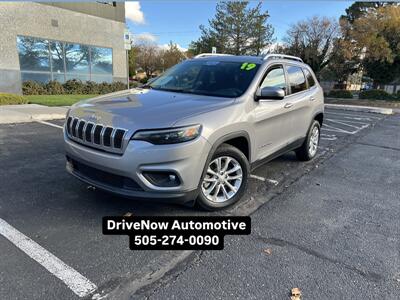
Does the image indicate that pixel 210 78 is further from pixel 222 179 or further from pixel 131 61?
pixel 131 61

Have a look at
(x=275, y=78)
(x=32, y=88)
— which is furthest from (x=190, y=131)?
(x=32, y=88)

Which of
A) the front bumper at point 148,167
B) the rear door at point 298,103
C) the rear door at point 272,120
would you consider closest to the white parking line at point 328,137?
the rear door at point 298,103

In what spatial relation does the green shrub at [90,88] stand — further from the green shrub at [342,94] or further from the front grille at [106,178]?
the green shrub at [342,94]

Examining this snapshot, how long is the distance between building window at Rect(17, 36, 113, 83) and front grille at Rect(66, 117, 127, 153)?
15.1 meters

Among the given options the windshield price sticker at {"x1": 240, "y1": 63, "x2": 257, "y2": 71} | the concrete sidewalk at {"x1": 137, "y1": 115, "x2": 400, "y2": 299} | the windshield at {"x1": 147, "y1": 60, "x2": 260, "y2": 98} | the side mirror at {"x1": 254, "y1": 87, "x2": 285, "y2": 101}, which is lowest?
the concrete sidewalk at {"x1": 137, "y1": 115, "x2": 400, "y2": 299}

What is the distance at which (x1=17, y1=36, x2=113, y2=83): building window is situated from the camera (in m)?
16.3

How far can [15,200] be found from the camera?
12.5 feet

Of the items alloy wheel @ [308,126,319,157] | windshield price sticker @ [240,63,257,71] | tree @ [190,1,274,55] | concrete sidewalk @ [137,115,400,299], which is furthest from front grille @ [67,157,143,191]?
tree @ [190,1,274,55]

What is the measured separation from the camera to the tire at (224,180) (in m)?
3.45

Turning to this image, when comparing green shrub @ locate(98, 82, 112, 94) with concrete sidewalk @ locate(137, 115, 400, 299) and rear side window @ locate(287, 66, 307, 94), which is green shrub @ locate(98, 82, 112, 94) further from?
concrete sidewalk @ locate(137, 115, 400, 299)

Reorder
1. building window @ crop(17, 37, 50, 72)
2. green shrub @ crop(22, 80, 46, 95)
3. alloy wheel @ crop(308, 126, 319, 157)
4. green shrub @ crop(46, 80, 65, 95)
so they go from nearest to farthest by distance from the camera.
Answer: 1. alloy wheel @ crop(308, 126, 319, 157)
2. building window @ crop(17, 37, 50, 72)
3. green shrub @ crop(22, 80, 46, 95)
4. green shrub @ crop(46, 80, 65, 95)

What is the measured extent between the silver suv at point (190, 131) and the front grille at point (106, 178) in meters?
0.01

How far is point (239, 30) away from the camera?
3612cm

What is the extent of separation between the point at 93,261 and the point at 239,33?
3686 centimetres
